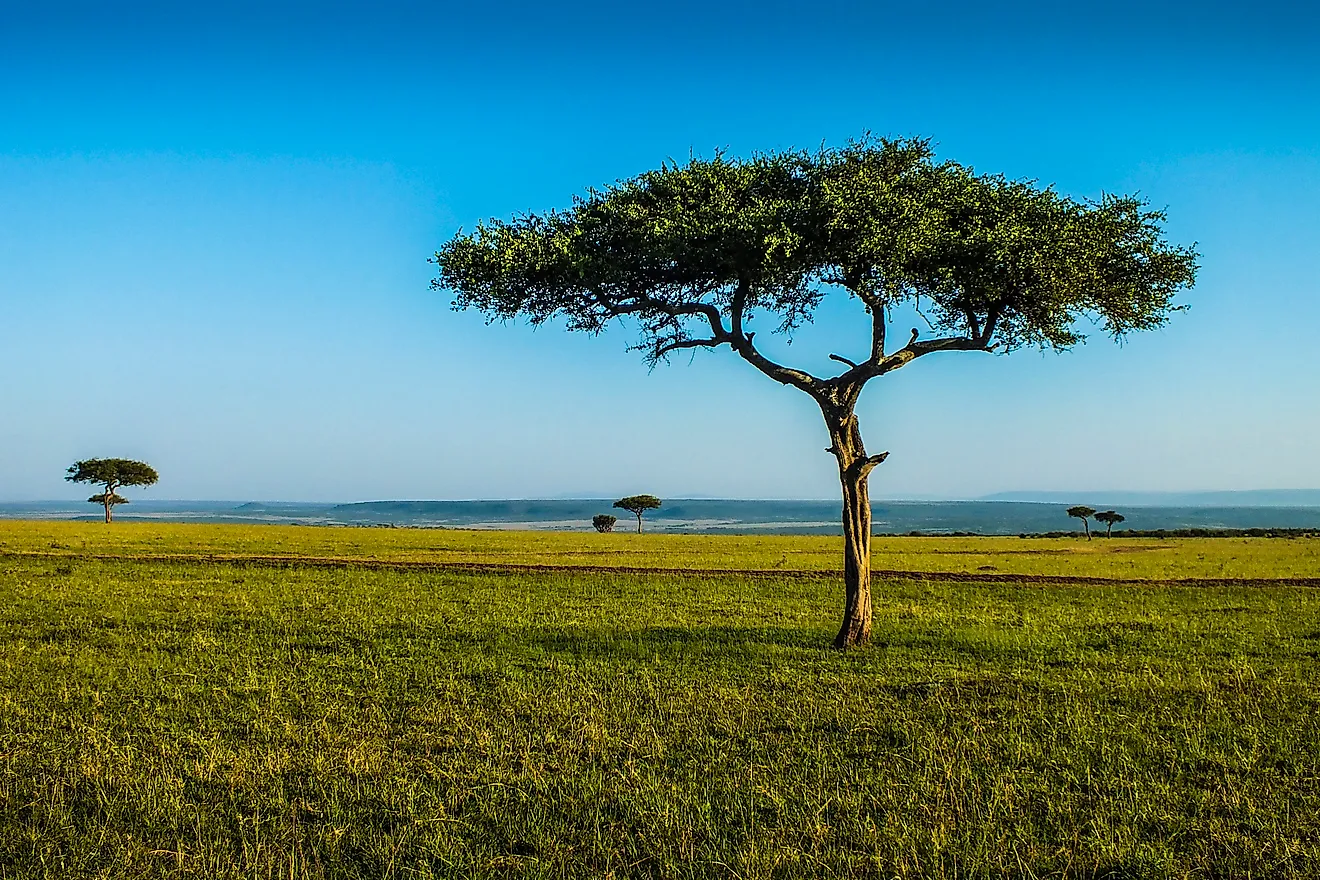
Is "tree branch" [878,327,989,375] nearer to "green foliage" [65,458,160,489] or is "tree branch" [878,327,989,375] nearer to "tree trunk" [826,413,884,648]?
"tree trunk" [826,413,884,648]

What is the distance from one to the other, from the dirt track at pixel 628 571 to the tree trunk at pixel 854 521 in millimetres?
16622

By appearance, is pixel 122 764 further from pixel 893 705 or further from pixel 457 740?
pixel 893 705

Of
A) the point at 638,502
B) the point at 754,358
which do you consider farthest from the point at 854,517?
the point at 638,502

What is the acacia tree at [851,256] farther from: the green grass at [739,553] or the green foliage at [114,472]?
the green foliage at [114,472]

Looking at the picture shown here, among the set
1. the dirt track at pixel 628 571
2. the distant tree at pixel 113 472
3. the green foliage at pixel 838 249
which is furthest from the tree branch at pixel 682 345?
the distant tree at pixel 113 472

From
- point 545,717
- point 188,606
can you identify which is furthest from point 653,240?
point 188,606

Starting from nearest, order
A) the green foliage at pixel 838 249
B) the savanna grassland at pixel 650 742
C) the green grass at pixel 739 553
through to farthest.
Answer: the savanna grassland at pixel 650 742
the green foliage at pixel 838 249
the green grass at pixel 739 553

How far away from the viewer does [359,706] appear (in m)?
13.2

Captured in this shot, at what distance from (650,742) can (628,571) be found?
26615 mm

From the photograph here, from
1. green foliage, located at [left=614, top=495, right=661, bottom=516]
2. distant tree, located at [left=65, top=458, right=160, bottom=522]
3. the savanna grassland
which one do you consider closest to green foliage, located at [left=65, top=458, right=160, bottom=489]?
distant tree, located at [left=65, top=458, right=160, bottom=522]

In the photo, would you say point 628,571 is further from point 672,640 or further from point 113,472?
point 113,472

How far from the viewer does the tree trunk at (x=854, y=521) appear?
1872 cm

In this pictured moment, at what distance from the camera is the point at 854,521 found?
1892cm

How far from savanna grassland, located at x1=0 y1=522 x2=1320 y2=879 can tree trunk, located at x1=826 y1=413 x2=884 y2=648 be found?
2.45 ft
